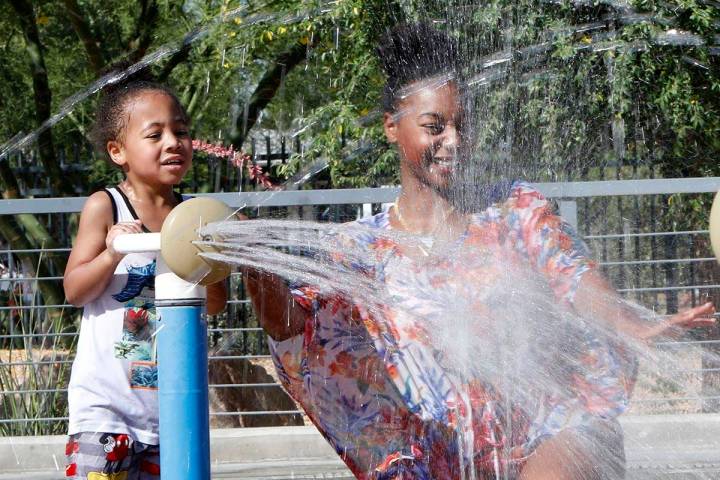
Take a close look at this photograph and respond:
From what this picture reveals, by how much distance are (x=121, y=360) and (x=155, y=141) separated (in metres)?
0.54

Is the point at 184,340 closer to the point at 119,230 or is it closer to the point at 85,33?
the point at 119,230

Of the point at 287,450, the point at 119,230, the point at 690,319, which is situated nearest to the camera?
the point at 690,319

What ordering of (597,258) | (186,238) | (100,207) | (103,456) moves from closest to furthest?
(186,238) → (103,456) → (100,207) → (597,258)

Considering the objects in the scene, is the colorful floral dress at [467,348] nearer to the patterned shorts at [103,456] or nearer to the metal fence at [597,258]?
the patterned shorts at [103,456]

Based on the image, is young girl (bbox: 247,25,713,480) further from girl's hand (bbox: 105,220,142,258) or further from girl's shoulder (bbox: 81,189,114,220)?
girl's shoulder (bbox: 81,189,114,220)

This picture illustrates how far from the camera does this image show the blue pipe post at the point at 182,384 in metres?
1.96

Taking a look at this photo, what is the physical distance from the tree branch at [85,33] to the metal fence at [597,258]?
4045 mm

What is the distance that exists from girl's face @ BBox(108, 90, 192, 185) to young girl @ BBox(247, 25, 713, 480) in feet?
1.31

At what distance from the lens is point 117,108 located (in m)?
2.73

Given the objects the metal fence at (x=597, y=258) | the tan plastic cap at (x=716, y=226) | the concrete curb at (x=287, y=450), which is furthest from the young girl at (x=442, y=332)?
the concrete curb at (x=287, y=450)

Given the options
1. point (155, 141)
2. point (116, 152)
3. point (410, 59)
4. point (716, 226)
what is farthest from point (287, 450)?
point (716, 226)

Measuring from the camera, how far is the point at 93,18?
10602 millimetres

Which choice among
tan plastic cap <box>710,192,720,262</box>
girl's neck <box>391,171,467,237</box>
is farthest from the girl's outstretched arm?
tan plastic cap <box>710,192,720,262</box>

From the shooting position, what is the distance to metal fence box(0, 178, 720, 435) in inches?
177
